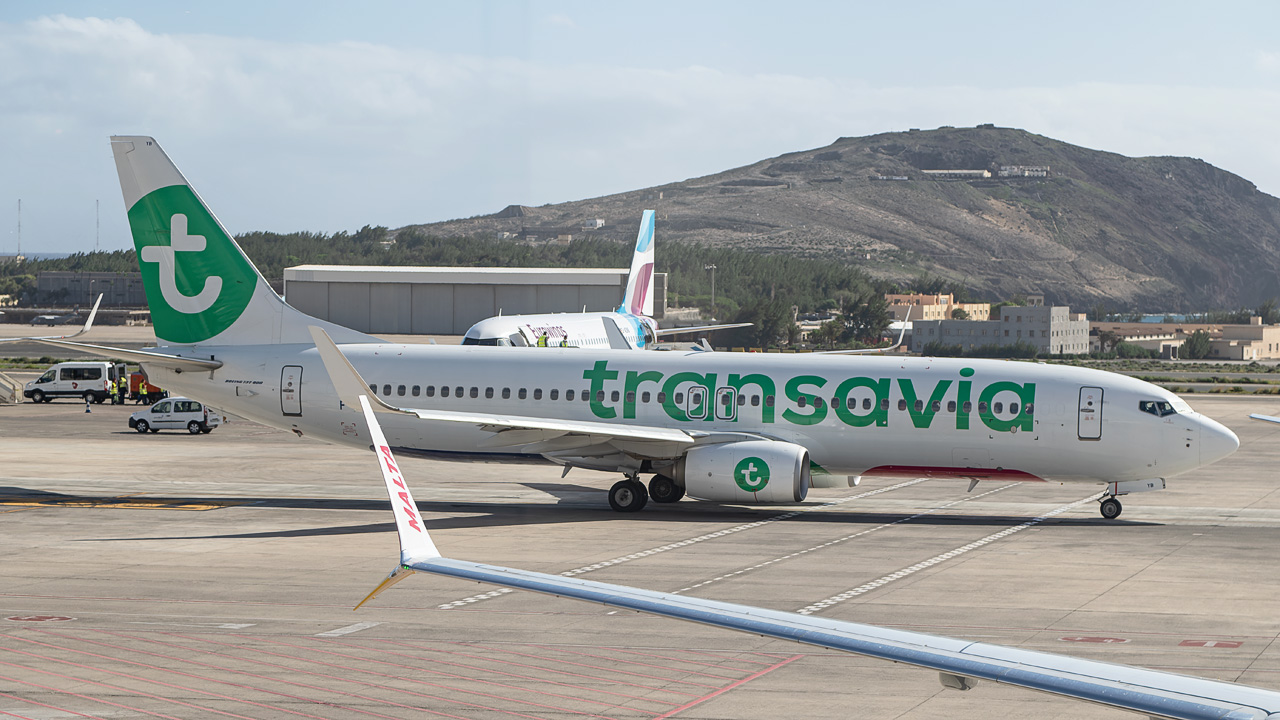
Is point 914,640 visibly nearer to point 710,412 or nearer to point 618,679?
point 618,679

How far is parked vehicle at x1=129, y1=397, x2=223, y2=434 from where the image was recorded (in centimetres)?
5438

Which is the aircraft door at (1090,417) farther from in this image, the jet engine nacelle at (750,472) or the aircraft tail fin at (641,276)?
the aircraft tail fin at (641,276)

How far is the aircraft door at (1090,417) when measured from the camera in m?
31.3

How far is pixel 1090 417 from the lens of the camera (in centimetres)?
3138

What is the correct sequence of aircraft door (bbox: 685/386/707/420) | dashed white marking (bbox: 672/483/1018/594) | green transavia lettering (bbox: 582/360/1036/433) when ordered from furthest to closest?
aircraft door (bbox: 685/386/707/420), green transavia lettering (bbox: 582/360/1036/433), dashed white marking (bbox: 672/483/1018/594)

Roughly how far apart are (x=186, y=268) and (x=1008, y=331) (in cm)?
14889

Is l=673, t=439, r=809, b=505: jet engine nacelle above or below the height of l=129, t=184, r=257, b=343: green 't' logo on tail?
below

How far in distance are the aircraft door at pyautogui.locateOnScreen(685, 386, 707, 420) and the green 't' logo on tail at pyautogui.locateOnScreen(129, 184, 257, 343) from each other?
13.1m

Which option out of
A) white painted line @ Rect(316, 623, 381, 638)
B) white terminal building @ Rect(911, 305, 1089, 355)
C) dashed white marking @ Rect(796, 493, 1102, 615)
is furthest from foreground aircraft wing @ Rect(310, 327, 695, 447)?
white terminal building @ Rect(911, 305, 1089, 355)

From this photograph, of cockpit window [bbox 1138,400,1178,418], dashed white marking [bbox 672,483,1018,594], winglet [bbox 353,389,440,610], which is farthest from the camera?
cockpit window [bbox 1138,400,1178,418]

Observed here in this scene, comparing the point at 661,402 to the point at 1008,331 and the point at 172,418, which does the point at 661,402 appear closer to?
the point at 172,418

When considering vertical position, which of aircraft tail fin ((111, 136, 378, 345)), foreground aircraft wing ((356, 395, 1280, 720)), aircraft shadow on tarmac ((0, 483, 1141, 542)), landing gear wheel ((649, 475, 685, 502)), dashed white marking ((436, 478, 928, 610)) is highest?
aircraft tail fin ((111, 136, 378, 345))

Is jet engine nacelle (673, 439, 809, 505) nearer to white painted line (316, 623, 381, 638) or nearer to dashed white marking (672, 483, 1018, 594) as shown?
dashed white marking (672, 483, 1018, 594)

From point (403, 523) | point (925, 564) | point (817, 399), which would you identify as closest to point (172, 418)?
point (817, 399)
